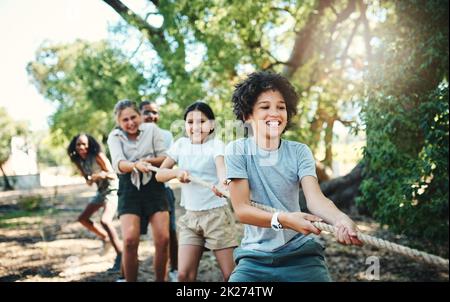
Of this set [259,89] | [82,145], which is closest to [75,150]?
[82,145]

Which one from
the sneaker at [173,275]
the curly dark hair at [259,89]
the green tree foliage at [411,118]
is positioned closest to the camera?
the curly dark hair at [259,89]

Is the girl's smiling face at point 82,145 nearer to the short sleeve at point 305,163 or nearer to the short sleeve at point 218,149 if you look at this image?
the short sleeve at point 218,149

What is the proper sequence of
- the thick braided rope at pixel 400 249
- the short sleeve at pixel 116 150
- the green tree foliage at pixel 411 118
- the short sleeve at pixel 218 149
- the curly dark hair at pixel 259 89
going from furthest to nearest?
1. the green tree foliage at pixel 411 118
2. the short sleeve at pixel 116 150
3. the short sleeve at pixel 218 149
4. the curly dark hair at pixel 259 89
5. the thick braided rope at pixel 400 249

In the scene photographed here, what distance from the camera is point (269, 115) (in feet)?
6.77

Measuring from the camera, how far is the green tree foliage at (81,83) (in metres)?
6.80

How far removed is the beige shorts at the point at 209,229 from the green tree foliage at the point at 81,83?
11.4 ft

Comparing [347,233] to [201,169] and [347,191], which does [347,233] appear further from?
[347,191]

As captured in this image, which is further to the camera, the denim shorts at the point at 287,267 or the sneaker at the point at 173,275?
the sneaker at the point at 173,275

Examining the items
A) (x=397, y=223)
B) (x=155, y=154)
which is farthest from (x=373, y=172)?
(x=155, y=154)

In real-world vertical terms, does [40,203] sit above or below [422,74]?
below

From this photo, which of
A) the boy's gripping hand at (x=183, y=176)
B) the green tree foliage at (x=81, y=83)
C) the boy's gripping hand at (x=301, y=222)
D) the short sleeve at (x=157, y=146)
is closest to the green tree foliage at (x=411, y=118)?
the short sleeve at (x=157, y=146)

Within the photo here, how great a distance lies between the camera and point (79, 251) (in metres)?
5.91
